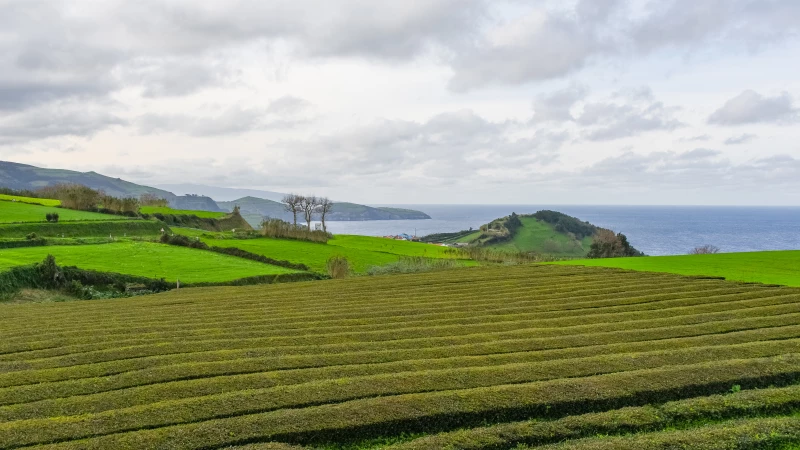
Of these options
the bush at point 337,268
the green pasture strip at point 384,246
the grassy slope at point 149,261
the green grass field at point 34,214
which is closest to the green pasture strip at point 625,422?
the grassy slope at point 149,261

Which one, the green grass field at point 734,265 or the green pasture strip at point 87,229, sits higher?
the green grass field at point 734,265

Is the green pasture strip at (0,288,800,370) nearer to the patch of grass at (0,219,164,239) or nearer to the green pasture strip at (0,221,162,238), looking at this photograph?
the patch of grass at (0,219,164,239)

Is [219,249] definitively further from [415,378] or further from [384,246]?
[415,378]

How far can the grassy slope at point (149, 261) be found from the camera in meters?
32.3

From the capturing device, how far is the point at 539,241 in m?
115

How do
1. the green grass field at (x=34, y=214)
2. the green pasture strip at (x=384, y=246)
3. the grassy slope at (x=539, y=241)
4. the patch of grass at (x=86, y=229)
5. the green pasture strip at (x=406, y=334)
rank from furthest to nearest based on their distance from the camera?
the grassy slope at (x=539, y=241) < the green pasture strip at (x=384, y=246) < the green grass field at (x=34, y=214) < the patch of grass at (x=86, y=229) < the green pasture strip at (x=406, y=334)

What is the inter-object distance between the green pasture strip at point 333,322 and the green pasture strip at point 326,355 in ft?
9.28

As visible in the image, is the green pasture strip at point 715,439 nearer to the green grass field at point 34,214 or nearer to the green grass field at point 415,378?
the green grass field at point 415,378

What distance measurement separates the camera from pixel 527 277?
28.0 metres

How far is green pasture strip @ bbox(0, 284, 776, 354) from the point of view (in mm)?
14844

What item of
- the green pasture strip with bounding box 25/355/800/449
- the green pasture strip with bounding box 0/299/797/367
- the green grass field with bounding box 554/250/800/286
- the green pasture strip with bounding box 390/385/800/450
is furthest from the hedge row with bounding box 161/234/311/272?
the green pasture strip with bounding box 390/385/800/450

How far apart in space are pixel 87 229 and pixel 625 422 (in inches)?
2149

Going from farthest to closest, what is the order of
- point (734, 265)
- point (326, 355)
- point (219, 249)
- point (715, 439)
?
point (219, 249)
point (734, 265)
point (326, 355)
point (715, 439)

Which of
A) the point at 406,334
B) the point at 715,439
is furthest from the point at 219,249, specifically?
the point at 715,439
